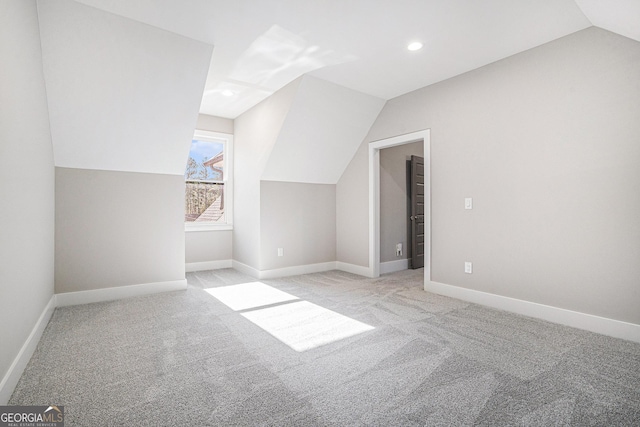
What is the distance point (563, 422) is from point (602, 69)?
2.78 metres

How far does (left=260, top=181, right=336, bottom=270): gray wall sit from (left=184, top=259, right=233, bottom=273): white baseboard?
3.77ft

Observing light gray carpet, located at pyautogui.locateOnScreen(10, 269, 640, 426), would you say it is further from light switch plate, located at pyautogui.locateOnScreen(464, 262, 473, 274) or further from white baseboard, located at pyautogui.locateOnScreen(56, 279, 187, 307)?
light switch plate, located at pyautogui.locateOnScreen(464, 262, 473, 274)

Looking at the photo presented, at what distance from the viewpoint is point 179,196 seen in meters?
4.10

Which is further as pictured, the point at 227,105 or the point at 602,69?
the point at 227,105

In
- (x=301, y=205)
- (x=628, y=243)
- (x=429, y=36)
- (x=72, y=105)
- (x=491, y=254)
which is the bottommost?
(x=491, y=254)

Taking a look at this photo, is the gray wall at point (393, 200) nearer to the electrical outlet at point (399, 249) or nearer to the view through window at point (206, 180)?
the electrical outlet at point (399, 249)

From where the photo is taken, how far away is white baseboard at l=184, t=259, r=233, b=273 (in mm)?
5190

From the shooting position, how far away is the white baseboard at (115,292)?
11.1ft

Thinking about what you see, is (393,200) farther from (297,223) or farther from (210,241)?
(210,241)

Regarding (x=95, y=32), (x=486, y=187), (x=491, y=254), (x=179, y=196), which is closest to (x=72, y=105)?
(x=95, y=32)

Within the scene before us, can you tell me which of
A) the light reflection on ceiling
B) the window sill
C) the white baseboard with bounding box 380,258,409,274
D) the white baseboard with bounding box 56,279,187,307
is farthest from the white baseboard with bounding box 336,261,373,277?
the light reflection on ceiling

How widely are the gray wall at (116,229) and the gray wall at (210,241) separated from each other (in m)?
1.17

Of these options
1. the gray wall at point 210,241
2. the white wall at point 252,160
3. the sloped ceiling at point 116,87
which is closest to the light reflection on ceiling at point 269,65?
the white wall at point 252,160

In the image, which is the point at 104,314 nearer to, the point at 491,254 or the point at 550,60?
the point at 491,254
